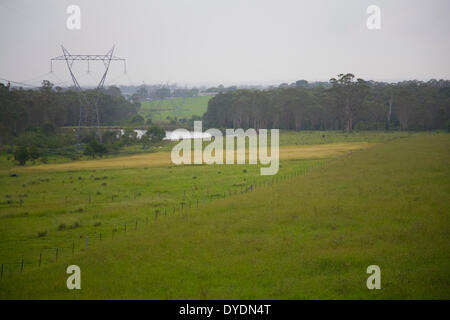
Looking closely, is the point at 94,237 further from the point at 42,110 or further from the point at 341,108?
the point at 341,108

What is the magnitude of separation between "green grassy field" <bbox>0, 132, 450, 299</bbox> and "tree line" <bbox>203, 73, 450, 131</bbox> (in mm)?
79320

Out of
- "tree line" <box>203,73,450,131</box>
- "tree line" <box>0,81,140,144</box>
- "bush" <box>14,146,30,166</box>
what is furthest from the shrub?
"tree line" <box>203,73,450,131</box>

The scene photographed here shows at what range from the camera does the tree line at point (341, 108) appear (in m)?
119

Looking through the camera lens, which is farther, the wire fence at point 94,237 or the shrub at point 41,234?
the shrub at point 41,234

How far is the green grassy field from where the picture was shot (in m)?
18.3

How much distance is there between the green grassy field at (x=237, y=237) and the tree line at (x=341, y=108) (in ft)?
260

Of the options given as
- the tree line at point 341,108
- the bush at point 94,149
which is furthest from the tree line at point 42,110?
the tree line at point 341,108

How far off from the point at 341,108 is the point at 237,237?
108450 mm

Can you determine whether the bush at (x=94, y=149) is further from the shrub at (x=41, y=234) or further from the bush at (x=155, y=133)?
the shrub at (x=41, y=234)

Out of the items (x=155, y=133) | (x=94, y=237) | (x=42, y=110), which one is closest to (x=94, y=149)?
(x=155, y=133)

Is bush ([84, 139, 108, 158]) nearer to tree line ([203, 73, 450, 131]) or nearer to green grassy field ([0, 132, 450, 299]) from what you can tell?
green grassy field ([0, 132, 450, 299])

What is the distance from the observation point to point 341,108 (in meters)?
127

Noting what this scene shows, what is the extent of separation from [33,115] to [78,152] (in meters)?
41.4

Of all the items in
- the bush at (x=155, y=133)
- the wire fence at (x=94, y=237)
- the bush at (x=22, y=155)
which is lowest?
the wire fence at (x=94, y=237)
